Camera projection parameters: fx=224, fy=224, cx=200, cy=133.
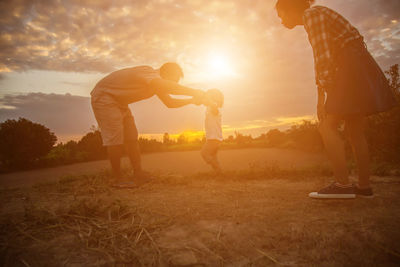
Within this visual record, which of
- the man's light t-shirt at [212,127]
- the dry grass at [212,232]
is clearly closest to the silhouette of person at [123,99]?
the man's light t-shirt at [212,127]

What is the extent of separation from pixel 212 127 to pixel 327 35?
7.89 feet

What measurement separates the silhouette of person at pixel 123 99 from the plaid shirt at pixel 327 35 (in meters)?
1.79

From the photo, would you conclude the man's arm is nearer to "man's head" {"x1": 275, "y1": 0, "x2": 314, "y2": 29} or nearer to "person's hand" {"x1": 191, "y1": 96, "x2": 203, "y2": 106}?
"person's hand" {"x1": 191, "y1": 96, "x2": 203, "y2": 106}

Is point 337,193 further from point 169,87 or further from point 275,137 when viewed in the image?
point 275,137

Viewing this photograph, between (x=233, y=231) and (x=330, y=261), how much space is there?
0.54m

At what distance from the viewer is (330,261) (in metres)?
1.08

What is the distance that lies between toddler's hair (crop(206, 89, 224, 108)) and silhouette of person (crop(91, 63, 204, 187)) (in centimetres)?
59

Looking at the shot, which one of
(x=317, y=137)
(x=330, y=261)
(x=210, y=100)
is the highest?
(x=210, y=100)

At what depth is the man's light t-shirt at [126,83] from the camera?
132 inches

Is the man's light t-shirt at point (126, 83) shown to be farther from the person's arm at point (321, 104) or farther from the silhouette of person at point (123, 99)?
the person's arm at point (321, 104)

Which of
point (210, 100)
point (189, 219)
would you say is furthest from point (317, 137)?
point (189, 219)

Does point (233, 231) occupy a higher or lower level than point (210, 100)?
lower

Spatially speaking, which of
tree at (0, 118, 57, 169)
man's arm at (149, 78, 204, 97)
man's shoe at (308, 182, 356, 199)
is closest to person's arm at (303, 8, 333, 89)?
man's shoe at (308, 182, 356, 199)

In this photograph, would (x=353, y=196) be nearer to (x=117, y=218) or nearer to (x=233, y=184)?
(x=233, y=184)
